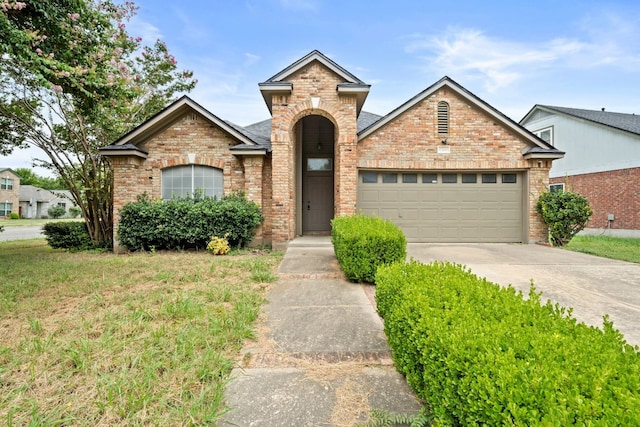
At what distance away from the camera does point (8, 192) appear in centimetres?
3959

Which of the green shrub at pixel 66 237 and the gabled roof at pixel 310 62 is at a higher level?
the gabled roof at pixel 310 62

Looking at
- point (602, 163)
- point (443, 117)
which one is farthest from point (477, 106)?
point (602, 163)

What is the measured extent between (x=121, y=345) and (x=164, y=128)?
28.3ft

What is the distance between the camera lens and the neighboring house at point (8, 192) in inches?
1526

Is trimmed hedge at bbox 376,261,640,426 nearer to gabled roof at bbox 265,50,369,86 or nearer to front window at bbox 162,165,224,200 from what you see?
gabled roof at bbox 265,50,369,86

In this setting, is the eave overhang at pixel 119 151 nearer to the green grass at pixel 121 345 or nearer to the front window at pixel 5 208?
the green grass at pixel 121 345

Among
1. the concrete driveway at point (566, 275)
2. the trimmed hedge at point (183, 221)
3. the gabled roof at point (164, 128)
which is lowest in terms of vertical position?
the concrete driveway at point (566, 275)

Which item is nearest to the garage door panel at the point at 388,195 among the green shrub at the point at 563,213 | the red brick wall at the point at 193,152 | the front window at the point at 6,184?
the red brick wall at the point at 193,152

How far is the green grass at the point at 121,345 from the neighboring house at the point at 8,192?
4933cm

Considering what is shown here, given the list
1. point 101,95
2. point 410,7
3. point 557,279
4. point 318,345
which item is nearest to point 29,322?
point 318,345

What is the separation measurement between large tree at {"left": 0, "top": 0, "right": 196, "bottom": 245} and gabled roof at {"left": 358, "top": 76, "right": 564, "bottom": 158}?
7104 mm

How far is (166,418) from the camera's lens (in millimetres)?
1952

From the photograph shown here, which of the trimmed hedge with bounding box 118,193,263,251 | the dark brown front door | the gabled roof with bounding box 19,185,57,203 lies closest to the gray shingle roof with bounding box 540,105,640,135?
the dark brown front door

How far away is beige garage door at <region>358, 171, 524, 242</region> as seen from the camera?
→ 32.8 ft
